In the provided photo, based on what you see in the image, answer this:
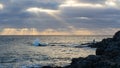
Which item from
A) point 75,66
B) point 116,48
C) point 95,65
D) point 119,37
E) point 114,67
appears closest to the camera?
point 114,67

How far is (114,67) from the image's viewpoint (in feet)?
117

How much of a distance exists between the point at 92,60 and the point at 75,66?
2684mm

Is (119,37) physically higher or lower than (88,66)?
higher

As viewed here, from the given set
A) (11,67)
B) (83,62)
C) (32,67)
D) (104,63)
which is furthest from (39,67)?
(104,63)

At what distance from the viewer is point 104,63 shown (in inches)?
1448

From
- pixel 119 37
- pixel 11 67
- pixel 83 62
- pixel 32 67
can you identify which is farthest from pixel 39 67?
pixel 83 62

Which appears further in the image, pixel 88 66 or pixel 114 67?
pixel 88 66

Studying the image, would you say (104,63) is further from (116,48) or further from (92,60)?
(116,48)

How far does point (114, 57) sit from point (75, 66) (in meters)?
5.11

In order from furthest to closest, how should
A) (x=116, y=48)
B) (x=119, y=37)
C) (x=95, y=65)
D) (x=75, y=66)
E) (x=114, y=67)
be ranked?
(x=119, y=37) → (x=116, y=48) → (x=75, y=66) → (x=95, y=65) → (x=114, y=67)

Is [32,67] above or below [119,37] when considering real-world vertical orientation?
below

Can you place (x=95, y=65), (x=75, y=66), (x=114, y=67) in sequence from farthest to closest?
(x=75, y=66) < (x=95, y=65) < (x=114, y=67)

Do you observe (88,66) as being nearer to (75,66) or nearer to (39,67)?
(75,66)

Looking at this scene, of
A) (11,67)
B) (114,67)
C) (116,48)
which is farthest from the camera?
(11,67)
